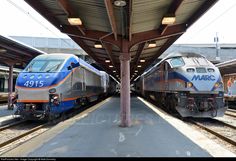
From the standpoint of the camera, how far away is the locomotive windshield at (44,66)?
453 inches

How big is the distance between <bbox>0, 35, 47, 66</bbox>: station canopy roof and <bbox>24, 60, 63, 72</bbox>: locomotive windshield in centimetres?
188

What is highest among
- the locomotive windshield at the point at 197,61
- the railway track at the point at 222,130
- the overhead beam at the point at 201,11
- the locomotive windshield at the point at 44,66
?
the overhead beam at the point at 201,11

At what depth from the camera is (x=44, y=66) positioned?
11.7 meters

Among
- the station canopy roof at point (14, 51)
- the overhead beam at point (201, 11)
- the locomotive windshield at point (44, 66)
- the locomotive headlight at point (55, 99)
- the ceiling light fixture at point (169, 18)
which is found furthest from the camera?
the station canopy roof at point (14, 51)

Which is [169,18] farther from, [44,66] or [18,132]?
[18,132]

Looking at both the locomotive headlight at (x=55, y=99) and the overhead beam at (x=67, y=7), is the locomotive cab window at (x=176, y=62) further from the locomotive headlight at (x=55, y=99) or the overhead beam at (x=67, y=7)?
the overhead beam at (x=67, y=7)

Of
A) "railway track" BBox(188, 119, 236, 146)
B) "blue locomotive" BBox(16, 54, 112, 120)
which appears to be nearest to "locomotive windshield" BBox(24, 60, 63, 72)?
"blue locomotive" BBox(16, 54, 112, 120)

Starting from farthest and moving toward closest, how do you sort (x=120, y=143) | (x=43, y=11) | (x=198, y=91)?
(x=198, y=91), (x=43, y=11), (x=120, y=143)

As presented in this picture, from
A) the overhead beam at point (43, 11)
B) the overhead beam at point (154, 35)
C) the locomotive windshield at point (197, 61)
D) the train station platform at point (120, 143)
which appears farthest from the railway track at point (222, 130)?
the overhead beam at point (43, 11)

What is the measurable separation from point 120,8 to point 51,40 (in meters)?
35.5

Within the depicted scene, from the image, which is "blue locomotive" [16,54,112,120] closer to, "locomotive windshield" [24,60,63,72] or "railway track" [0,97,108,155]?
"locomotive windshield" [24,60,63,72]

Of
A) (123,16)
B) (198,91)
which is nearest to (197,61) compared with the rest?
Result: (198,91)

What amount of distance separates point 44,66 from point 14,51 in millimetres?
4015

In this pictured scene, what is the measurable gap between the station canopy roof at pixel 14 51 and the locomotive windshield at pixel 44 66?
188 centimetres
